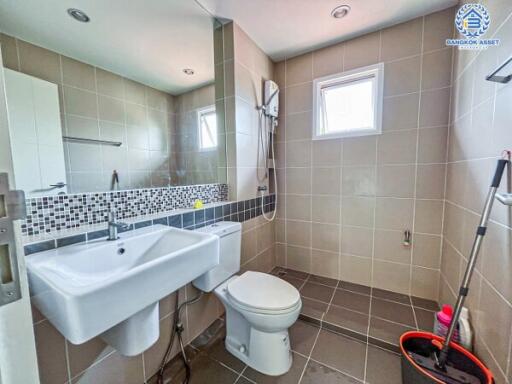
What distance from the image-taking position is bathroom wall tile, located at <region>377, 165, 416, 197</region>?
5.65 feet

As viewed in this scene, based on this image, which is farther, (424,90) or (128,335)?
(424,90)

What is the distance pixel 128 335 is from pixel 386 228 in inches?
75.8

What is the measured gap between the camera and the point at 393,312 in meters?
1.61

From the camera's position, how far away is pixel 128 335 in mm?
846

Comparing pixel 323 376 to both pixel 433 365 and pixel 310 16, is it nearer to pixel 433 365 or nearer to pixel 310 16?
pixel 433 365

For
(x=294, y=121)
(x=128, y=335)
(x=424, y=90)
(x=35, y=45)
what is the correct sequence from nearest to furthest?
(x=128, y=335), (x=35, y=45), (x=424, y=90), (x=294, y=121)

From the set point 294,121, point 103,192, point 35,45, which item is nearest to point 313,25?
point 294,121

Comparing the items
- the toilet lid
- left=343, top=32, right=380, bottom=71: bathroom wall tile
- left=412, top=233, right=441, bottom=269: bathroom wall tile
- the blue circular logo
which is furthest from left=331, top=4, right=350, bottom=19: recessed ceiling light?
the toilet lid

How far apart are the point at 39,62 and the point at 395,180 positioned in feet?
7.74

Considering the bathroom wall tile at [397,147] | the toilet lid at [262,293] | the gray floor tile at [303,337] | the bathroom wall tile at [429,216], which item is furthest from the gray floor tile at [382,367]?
the bathroom wall tile at [397,147]

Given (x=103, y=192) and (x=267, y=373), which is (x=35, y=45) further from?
(x=267, y=373)

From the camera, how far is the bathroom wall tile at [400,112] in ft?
5.48

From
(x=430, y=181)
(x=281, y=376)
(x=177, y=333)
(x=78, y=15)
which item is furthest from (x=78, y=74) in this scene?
(x=430, y=181)

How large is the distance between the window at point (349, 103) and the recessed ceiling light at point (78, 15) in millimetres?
1712
